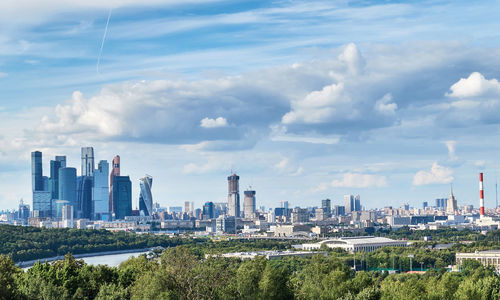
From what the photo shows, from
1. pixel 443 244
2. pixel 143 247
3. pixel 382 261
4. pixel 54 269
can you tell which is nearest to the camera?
pixel 54 269

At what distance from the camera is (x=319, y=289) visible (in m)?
58.9

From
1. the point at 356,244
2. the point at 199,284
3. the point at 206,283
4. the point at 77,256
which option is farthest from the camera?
Result: the point at 356,244

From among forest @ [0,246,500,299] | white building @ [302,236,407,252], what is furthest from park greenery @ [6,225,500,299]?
white building @ [302,236,407,252]

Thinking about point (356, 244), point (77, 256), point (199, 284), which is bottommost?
point (77, 256)

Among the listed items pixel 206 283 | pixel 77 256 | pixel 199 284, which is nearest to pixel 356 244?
pixel 77 256

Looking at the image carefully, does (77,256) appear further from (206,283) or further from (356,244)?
(206,283)

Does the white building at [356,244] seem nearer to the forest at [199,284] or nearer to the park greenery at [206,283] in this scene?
the park greenery at [206,283]

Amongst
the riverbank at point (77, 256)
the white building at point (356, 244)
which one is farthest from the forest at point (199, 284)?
the white building at point (356, 244)

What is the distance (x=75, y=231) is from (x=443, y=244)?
84676 mm

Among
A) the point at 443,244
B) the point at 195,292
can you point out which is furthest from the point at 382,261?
the point at 195,292

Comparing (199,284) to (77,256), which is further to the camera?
(77,256)

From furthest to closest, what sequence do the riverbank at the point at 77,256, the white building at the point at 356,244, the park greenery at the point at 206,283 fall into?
the white building at the point at 356,244 → the riverbank at the point at 77,256 → the park greenery at the point at 206,283

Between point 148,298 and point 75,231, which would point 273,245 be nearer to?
point 75,231

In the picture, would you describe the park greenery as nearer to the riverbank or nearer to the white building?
the riverbank
